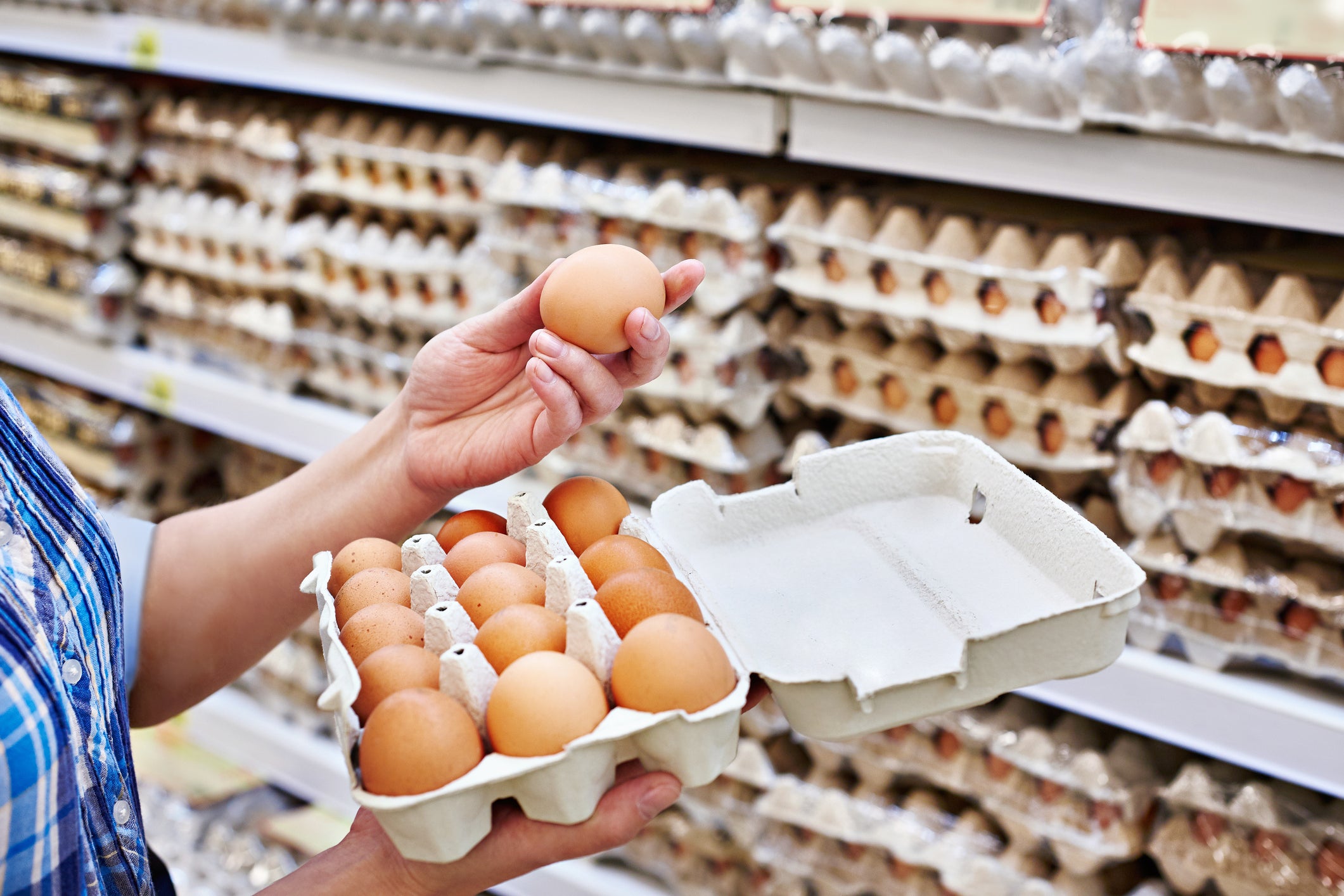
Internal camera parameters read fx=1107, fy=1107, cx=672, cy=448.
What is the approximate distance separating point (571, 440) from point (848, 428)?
447 mm

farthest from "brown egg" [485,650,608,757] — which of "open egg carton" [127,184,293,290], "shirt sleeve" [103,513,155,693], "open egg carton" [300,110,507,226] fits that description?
"open egg carton" [127,184,293,290]

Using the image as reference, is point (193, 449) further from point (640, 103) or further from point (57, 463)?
point (57, 463)

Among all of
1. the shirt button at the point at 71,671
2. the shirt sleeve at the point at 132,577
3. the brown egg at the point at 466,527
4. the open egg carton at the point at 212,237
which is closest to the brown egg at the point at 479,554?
the brown egg at the point at 466,527

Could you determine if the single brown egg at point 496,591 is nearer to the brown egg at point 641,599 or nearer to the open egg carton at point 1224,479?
the brown egg at point 641,599

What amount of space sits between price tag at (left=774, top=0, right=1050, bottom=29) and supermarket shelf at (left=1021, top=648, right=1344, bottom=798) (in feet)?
2.49

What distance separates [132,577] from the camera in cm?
114

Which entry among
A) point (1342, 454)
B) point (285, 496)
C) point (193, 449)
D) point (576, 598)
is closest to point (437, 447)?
point (285, 496)

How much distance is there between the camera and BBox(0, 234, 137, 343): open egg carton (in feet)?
7.73

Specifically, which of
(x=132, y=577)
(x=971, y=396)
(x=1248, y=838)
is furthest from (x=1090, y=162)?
(x=132, y=577)

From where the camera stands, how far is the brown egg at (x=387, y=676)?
0.74 m

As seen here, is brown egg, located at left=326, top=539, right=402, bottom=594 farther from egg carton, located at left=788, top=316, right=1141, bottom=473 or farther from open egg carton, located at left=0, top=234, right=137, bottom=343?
open egg carton, located at left=0, top=234, right=137, bottom=343

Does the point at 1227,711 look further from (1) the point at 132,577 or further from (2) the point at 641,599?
(1) the point at 132,577

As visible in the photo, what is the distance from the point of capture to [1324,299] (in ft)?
4.08

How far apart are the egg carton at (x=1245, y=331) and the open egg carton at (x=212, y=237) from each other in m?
1.52
